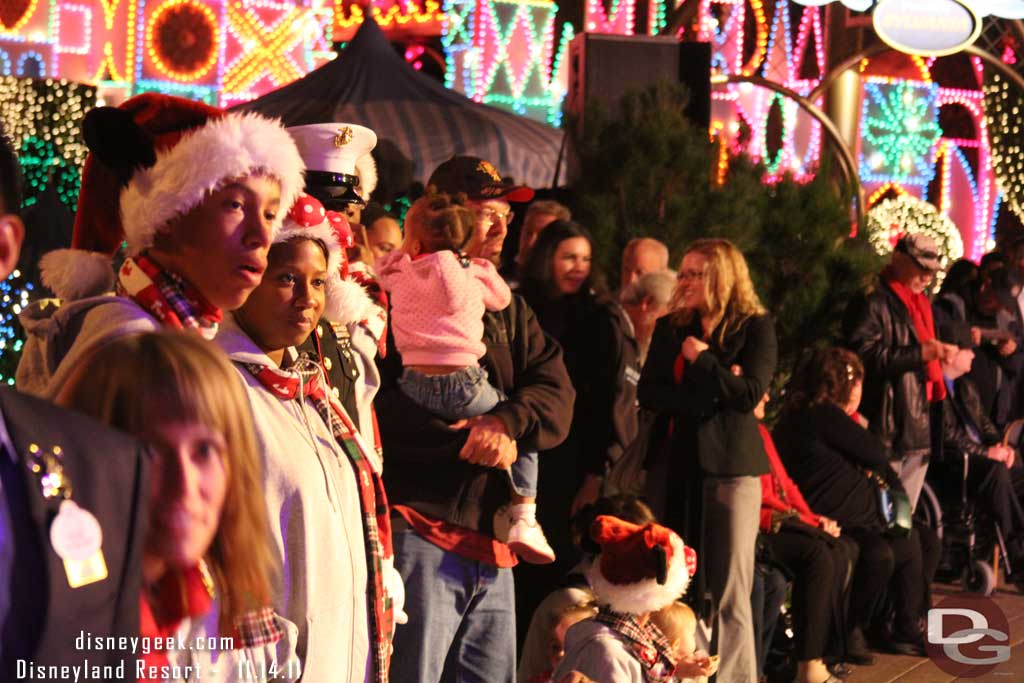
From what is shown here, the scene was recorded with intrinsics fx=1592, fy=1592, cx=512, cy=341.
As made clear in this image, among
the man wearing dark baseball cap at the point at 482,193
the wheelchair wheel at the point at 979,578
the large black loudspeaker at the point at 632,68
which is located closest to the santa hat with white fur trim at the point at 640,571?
the man wearing dark baseball cap at the point at 482,193

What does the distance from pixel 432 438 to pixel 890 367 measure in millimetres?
4748

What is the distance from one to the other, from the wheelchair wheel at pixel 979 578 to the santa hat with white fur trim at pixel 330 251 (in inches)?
261

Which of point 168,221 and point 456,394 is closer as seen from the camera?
point 168,221

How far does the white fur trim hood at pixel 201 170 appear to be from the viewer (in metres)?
3.04

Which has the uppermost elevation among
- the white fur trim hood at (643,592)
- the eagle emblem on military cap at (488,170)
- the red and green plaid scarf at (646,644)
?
the eagle emblem on military cap at (488,170)

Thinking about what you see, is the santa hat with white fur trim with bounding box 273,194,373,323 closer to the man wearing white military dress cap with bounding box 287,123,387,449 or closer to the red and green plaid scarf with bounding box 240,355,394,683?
the man wearing white military dress cap with bounding box 287,123,387,449

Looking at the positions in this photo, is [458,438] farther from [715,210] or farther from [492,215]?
[715,210]

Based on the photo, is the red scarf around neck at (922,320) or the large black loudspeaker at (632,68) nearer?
the red scarf around neck at (922,320)

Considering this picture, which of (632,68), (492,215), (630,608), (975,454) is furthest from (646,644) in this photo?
(975,454)

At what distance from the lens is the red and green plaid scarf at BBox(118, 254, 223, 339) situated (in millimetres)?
2895

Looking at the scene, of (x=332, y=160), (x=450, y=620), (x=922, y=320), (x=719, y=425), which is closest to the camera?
(x=332, y=160)

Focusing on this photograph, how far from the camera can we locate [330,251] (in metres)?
3.57

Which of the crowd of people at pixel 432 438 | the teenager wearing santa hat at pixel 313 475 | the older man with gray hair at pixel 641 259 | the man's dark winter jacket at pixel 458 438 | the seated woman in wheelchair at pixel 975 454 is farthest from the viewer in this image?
the seated woman in wheelchair at pixel 975 454

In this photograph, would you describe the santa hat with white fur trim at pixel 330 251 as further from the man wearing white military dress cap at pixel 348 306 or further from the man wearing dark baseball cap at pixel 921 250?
the man wearing dark baseball cap at pixel 921 250
